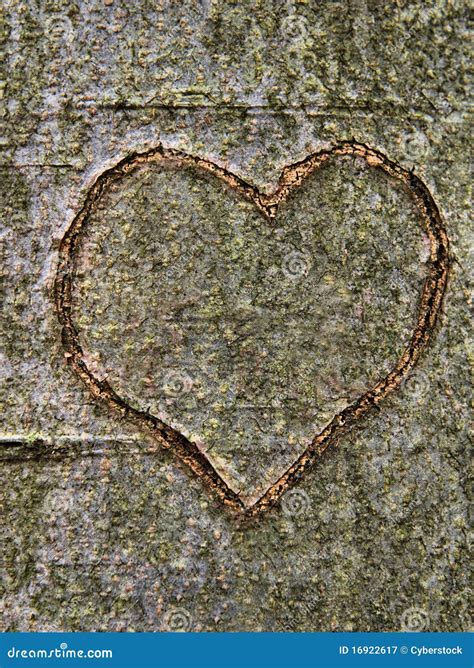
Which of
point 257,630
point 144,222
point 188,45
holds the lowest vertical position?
point 257,630

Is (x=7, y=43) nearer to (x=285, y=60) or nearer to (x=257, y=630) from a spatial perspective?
(x=285, y=60)

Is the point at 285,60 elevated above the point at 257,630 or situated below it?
above

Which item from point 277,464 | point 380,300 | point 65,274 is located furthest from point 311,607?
point 65,274

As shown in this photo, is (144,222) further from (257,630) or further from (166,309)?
(257,630)
